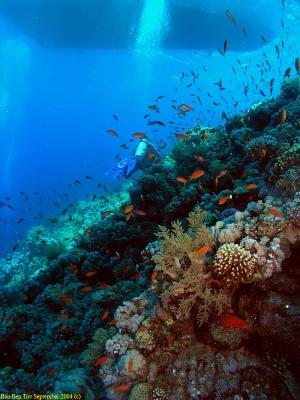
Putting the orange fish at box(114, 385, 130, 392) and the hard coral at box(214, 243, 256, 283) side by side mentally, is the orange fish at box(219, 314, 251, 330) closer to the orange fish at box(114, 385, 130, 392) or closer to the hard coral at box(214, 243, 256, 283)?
the hard coral at box(214, 243, 256, 283)

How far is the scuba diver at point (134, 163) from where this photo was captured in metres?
11.5

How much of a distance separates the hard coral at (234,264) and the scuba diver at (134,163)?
7972mm

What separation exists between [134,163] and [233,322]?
30.8 ft

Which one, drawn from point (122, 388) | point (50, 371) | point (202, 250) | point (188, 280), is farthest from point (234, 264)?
point (50, 371)

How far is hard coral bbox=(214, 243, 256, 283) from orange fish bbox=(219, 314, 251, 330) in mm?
448

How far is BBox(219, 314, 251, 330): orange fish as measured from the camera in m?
3.32

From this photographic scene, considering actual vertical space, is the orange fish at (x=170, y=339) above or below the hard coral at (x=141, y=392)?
above

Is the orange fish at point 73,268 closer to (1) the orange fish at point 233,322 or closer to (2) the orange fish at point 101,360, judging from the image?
(2) the orange fish at point 101,360

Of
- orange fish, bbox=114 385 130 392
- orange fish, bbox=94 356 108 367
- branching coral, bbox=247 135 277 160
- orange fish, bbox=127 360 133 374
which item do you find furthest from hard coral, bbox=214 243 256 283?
branching coral, bbox=247 135 277 160

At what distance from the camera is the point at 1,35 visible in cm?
3678

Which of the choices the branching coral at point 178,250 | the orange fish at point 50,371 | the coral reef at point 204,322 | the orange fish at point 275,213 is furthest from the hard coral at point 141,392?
the orange fish at point 275,213

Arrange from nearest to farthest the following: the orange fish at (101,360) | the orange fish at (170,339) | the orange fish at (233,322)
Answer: the orange fish at (233,322), the orange fish at (170,339), the orange fish at (101,360)

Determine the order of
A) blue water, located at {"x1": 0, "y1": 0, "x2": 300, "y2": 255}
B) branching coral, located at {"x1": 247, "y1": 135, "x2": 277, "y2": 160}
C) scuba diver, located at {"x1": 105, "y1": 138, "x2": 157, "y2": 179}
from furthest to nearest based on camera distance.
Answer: blue water, located at {"x1": 0, "y1": 0, "x2": 300, "y2": 255}
scuba diver, located at {"x1": 105, "y1": 138, "x2": 157, "y2": 179}
branching coral, located at {"x1": 247, "y1": 135, "x2": 277, "y2": 160}

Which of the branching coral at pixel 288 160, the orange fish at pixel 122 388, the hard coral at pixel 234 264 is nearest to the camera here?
the hard coral at pixel 234 264
